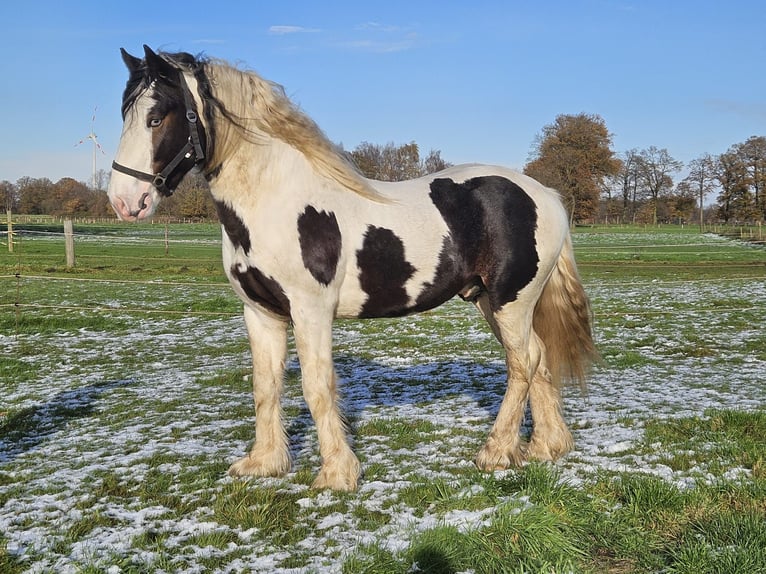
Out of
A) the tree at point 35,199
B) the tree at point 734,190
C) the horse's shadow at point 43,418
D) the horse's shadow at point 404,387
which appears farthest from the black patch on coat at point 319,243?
the tree at point 35,199

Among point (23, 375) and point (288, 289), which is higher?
point (288, 289)

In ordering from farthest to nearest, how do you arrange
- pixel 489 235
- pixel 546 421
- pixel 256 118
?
pixel 546 421
pixel 489 235
pixel 256 118

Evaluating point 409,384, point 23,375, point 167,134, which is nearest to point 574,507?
point 167,134

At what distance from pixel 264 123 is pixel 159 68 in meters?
0.70

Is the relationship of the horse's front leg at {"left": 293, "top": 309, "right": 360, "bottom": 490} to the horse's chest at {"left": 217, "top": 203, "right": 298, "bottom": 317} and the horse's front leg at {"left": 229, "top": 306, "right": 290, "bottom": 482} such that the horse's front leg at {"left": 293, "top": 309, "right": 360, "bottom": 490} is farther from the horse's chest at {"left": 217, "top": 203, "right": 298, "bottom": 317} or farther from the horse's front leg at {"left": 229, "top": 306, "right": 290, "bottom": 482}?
the horse's front leg at {"left": 229, "top": 306, "right": 290, "bottom": 482}

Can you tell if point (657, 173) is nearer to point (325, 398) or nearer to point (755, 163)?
point (755, 163)

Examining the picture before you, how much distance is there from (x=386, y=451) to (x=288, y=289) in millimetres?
1618

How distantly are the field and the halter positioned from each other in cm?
196

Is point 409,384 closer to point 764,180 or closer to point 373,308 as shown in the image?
point 373,308

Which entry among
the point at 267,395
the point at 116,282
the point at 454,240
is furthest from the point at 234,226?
the point at 116,282

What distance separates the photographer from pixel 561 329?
4785 millimetres

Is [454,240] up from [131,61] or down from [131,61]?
down

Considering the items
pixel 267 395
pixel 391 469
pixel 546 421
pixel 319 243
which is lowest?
pixel 391 469

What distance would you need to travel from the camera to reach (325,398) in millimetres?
3906
